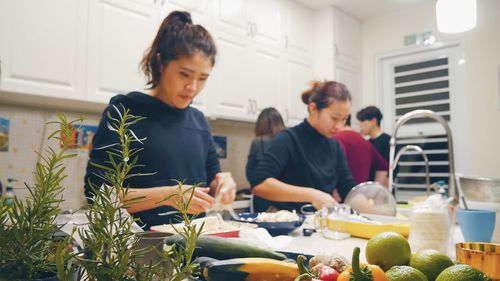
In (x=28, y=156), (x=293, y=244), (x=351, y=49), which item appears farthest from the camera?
(x=351, y=49)

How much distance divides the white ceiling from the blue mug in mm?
3227

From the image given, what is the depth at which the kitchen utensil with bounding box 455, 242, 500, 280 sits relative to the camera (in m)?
0.64

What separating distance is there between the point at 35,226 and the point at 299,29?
3774mm

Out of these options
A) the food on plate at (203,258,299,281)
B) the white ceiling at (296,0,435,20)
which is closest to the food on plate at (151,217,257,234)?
the food on plate at (203,258,299,281)

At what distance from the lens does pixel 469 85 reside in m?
3.56

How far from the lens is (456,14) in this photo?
4.78ft

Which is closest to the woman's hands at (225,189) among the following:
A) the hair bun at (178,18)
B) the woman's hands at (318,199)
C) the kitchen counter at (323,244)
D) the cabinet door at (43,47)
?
the kitchen counter at (323,244)

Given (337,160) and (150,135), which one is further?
(337,160)

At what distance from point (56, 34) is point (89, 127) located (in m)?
0.69

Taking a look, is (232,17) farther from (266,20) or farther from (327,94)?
(327,94)

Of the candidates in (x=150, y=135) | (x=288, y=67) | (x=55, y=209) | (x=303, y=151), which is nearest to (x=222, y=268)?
(x=55, y=209)

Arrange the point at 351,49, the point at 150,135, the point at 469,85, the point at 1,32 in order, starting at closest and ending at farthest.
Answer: the point at 150,135, the point at 1,32, the point at 469,85, the point at 351,49

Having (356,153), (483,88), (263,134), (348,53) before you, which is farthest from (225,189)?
(348,53)

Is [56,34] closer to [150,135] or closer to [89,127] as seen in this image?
[89,127]
